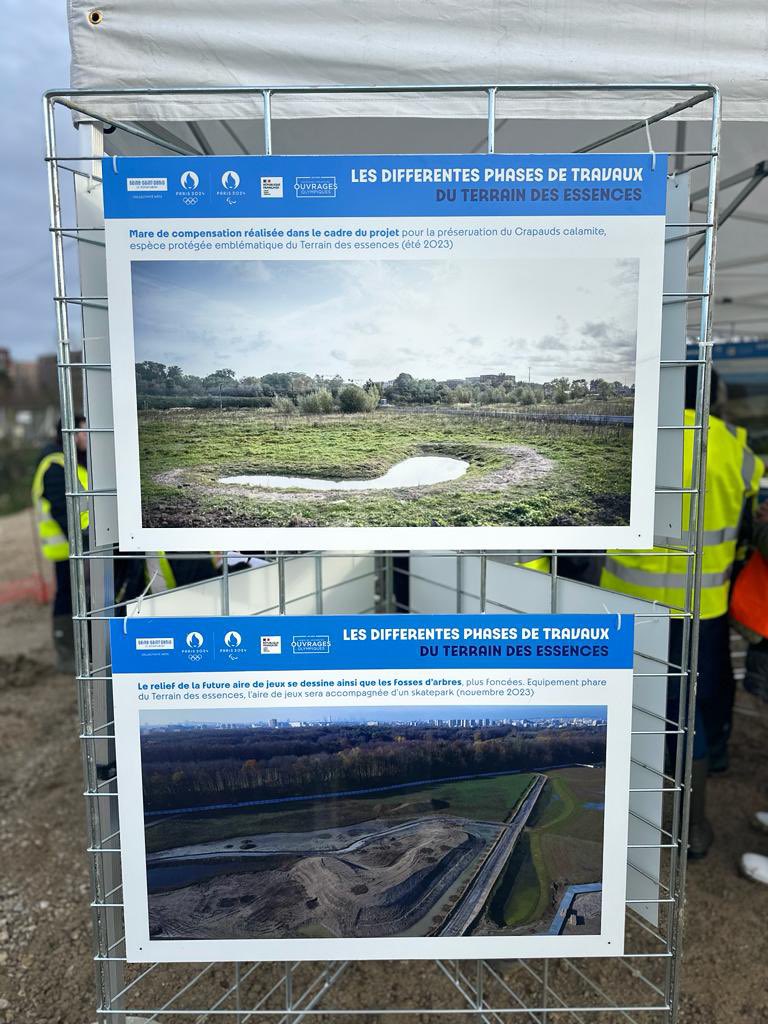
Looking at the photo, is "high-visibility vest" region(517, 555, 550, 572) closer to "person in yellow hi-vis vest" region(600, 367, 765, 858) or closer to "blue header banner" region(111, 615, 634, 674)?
"person in yellow hi-vis vest" region(600, 367, 765, 858)

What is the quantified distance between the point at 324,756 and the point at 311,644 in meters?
0.24

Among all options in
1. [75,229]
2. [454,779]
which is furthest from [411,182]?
[454,779]

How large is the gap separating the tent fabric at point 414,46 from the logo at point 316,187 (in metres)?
0.29

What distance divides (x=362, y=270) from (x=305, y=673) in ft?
2.53

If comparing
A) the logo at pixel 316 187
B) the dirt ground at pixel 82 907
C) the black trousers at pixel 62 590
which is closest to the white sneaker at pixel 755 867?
→ the dirt ground at pixel 82 907

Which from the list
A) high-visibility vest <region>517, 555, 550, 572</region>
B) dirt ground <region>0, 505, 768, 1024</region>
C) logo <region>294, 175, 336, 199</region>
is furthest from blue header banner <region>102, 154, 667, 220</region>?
dirt ground <region>0, 505, 768, 1024</region>

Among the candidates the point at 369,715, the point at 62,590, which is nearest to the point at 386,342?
the point at 369,715

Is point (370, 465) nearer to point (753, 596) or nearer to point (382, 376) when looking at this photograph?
point (382, 376)

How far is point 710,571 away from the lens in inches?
95.6

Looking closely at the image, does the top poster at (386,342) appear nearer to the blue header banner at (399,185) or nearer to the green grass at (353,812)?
the blue header banner at (399,185)

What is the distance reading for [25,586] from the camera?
761 cm

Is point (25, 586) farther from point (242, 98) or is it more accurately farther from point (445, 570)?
point (242, 98)

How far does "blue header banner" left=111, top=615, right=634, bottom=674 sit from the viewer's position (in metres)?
1.25

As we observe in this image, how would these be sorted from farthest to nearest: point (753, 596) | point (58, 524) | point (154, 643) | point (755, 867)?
point (58, 524)
point (755, 867)
point (753, 596)
point (154, 643)
